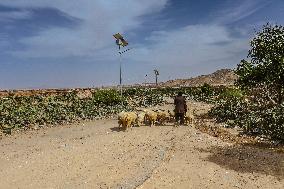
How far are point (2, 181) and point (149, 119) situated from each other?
10.8m

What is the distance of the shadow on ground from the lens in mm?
12857

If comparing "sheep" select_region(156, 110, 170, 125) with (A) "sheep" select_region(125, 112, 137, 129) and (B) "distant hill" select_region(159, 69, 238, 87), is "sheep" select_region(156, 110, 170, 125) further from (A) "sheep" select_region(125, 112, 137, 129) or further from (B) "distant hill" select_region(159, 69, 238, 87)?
(B) "distant hill" select_region(159, 69, 238, 87)

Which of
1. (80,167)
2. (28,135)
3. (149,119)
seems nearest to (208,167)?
(80,167)

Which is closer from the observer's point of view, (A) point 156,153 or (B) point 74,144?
(A) point 156,153

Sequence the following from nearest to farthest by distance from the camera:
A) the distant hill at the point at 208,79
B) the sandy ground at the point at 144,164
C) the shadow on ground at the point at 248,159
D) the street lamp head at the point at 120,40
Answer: the sandy ground at the point at 144,164
the shadow on ground at the point at 248,159
the street lamp head at the point at 120,40
the distant hill at the point at 208,79

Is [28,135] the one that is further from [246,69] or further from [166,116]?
[246,69]

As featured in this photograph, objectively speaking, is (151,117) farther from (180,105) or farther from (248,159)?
(248,159)

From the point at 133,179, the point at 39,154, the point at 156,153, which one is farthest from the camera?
the point at 39,154

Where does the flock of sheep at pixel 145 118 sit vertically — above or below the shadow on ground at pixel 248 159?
above

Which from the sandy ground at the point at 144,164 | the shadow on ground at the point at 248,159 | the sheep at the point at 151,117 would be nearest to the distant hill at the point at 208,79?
the sheep at the point at 151,117

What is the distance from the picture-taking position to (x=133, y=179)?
11.5 m

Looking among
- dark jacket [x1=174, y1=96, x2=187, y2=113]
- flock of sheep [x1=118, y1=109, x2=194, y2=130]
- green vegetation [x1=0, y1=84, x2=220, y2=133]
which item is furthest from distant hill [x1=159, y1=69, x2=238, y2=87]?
dark jacket [x1=174, y1=96, x2=187, y2=113]

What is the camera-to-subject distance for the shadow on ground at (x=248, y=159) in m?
12.9

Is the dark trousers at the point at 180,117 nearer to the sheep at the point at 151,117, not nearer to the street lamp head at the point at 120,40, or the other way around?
the sheep at the point at 151,117
